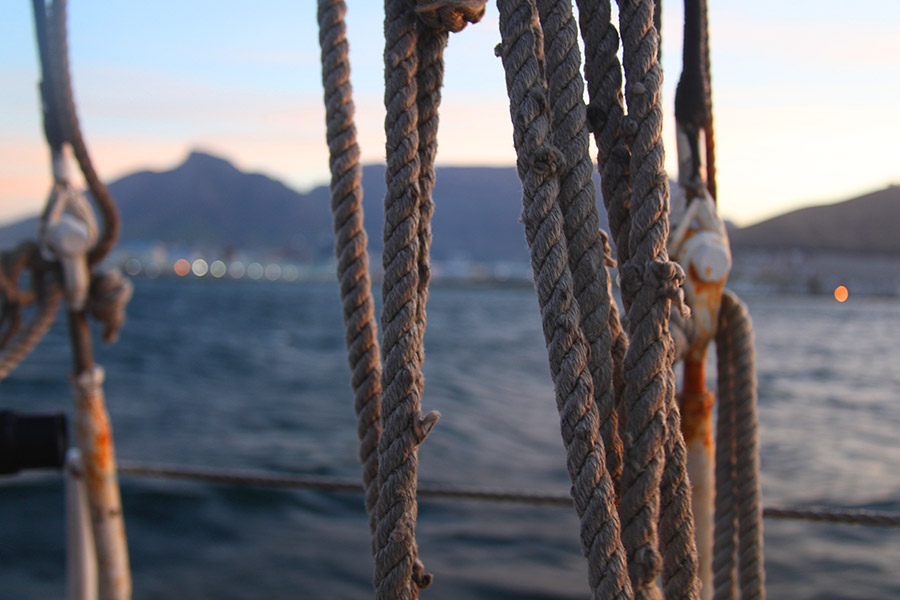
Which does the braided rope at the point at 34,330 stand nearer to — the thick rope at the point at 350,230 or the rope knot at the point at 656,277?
the thick rope at the point at 350,230

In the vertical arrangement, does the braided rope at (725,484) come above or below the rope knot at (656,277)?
below

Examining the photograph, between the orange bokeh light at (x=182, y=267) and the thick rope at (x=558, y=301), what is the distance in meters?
107

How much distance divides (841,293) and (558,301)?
213 ft

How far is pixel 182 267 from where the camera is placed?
99875 millimetres

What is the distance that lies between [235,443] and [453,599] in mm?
4870

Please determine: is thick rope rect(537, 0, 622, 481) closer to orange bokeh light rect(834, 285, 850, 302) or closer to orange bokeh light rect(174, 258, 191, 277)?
orange bokeh light rect(834, 285, 850, 302)

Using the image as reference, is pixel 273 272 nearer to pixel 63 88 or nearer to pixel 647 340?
pixel 63 88

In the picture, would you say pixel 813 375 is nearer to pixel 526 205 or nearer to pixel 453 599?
pixel 453 599

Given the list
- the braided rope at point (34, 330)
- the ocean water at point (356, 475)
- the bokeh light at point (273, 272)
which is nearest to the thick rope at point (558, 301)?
the braided rope at point (34, 330)

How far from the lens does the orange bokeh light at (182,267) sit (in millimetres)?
100250

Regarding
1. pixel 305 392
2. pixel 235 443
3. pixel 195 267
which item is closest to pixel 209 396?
pixel 305 392

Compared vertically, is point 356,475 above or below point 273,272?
below

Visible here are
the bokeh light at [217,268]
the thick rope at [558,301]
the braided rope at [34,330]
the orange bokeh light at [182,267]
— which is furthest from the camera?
the bokeh light at [217,268]

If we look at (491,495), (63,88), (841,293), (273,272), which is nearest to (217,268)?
(273,272)
